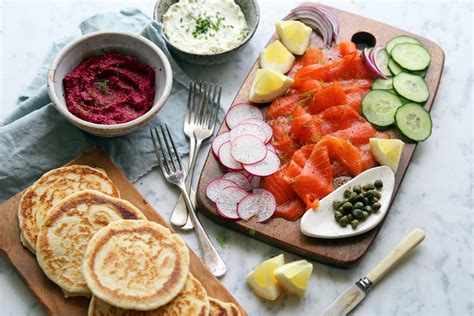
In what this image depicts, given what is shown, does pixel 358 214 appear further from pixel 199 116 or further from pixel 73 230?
pixel 73 230

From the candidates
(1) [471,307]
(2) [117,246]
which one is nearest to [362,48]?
Result: (1) [471,307]

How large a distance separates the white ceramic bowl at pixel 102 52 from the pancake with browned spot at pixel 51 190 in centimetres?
27

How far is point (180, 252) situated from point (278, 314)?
2.38ft

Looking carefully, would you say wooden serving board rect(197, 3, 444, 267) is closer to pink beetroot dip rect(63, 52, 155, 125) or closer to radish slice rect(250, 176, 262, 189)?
radish slice rect(250, 176, 262, 189)

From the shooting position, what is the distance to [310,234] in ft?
12.0

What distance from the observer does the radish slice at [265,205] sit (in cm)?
378

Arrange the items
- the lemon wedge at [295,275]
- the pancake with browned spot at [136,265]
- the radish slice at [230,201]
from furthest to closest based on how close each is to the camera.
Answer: the radish slice at [230,201] → the lemon wedge at [295,275] → the pancake with browned spot at [136,265]

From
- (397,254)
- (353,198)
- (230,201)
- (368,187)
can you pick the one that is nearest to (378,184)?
(368,187)

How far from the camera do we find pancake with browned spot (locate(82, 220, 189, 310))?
10.4 feet

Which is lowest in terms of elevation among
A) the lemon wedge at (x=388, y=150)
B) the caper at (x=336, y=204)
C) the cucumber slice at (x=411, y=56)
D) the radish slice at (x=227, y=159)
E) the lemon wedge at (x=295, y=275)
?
the lemon wedge at (x=295, y=275)

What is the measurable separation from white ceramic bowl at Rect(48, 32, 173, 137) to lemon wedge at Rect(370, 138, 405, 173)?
137 centimetres

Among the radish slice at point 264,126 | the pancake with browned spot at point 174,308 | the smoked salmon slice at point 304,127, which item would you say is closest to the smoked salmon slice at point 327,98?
the smoked salmon slice at point 304,127

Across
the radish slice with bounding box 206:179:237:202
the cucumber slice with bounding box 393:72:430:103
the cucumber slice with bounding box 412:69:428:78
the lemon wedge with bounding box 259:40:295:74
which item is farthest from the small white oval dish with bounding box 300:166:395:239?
the lemon wedge with bounding box 259:40:295:74

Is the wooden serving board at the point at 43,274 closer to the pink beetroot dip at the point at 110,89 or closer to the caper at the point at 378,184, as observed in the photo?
the pink beetroot dip at the point at 110,89
